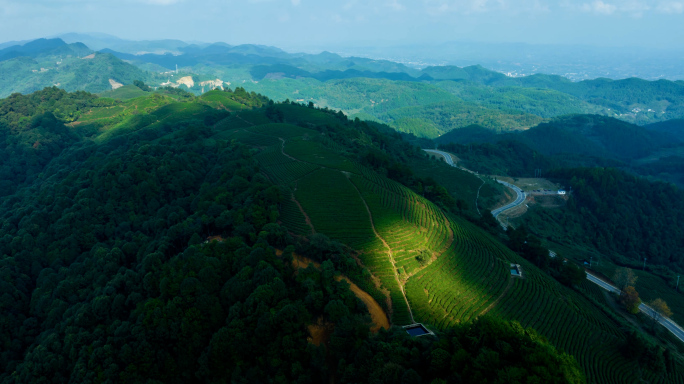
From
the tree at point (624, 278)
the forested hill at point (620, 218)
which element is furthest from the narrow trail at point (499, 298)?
the forested hill at point (620, 218)

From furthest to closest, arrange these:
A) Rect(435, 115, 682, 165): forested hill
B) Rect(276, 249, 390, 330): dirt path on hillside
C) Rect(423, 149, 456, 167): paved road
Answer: Rect(435, 115, 682, 165): forested hill
Rect(423, 149, 456, 167): paved road
Rect(276, 249, 390, 330): dirt path on hillside

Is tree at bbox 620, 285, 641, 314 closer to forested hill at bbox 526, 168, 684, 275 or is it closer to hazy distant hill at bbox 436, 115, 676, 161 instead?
forested hill at bbox 526, 168, 684, 275

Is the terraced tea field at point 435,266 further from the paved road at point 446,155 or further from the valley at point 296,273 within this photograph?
the paved road at point 446,155

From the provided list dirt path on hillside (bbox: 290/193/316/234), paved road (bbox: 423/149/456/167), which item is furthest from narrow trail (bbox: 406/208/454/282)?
paved road (bbox: 423/149/456/167)

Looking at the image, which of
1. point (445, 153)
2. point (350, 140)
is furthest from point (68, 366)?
point (445, 153)

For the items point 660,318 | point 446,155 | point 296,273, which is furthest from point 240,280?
point 446,155

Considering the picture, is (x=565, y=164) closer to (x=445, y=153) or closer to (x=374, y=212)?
(x=445, y=153)

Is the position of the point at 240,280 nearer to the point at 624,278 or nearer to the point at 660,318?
the point at 660,318

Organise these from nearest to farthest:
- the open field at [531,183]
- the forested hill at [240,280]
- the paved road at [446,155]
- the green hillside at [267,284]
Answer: the forested hill at [240,280] → the green hillside at [267,284] → the open field at [531,183] → the paved road at [446,155]
